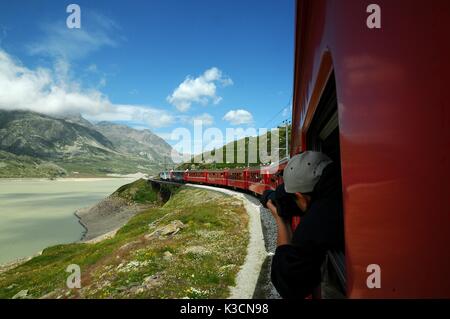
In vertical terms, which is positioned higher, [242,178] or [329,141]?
[329,141]

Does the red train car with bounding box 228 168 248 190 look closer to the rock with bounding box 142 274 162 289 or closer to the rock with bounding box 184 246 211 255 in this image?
the rock with bounding box 184 246 211 255

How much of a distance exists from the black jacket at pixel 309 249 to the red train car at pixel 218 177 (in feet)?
112

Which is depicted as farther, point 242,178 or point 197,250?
point 242,178

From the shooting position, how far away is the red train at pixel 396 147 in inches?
42.9

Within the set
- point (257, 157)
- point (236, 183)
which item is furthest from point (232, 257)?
point (257, 157)

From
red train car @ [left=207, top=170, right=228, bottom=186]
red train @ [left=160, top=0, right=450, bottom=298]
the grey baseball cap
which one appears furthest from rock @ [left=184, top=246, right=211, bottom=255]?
red train car @ [left=207, top=170, right=228, bottom=186]

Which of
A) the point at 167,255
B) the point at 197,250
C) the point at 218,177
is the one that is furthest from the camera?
the point at 218,177

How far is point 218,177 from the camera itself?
1551 inches

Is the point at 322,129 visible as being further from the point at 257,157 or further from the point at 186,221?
the point at 257,157

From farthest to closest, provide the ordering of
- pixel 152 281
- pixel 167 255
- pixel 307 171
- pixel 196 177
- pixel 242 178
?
pixel 196 177 < pixel 242 178 < pixel 167 255 < pixel 152 281 < pixel 307 171

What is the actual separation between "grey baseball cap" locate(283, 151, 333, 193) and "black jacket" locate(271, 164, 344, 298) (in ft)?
0.52

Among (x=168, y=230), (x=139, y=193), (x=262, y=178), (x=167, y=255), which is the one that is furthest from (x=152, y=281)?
(x=139, y=193)

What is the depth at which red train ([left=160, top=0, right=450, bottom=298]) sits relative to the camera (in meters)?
1.09

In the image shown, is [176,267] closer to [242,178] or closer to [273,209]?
[273,209]
